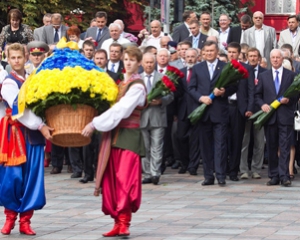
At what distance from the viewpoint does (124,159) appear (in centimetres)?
1151

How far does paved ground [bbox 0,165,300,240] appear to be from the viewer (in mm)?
11766

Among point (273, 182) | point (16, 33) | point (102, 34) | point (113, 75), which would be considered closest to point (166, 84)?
point (113, 75)

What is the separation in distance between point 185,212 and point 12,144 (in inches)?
109

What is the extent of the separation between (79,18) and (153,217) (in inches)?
976

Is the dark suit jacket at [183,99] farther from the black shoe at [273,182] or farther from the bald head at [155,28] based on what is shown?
the bald head at [155,28]

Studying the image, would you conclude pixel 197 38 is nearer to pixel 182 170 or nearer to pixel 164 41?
pixel 164 41

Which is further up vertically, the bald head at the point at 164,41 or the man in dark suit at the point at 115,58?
the bald head at the point at 164,41

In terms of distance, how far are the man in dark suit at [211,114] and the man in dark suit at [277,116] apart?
1.78 feet

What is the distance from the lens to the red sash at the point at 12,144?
11.7 meters

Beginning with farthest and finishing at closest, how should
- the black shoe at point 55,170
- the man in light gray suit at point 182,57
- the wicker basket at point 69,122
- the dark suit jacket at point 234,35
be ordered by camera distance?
the dark suit jacket at point 234,35 < the man in light gray suit at point 182,57 < the black shoe at point 55,170 < the wicker basket at point 69,122

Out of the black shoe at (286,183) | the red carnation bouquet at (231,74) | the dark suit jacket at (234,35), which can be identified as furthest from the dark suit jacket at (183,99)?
the dark suit jacket at (234,35)

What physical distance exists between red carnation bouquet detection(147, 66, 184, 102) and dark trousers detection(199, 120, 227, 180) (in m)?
0.91

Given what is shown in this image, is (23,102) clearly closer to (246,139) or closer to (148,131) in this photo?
(148,131)

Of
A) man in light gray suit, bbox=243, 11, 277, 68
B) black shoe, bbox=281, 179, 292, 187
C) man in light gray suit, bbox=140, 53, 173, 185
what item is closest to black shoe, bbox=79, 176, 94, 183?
man in light gray suit, bbox=140, 53, 173, 185
